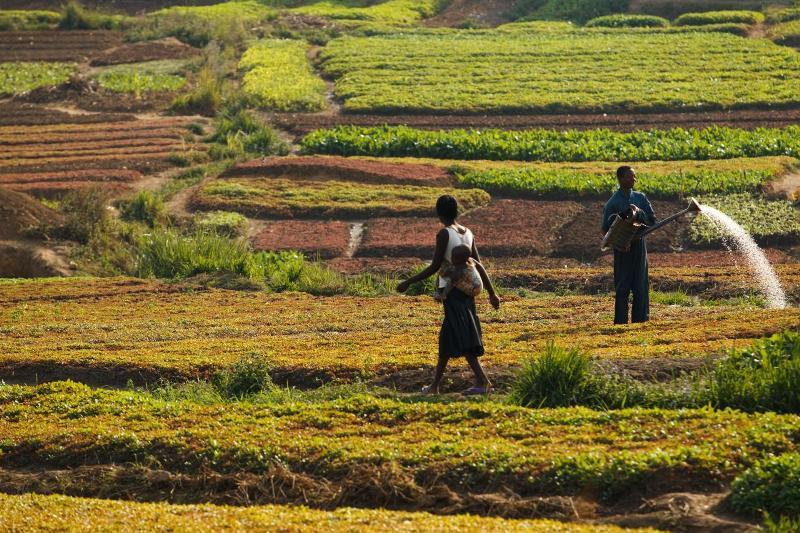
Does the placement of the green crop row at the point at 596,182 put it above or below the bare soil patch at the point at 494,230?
above

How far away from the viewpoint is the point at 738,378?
10883 millimetres

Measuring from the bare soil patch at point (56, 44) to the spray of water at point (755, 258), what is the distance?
2895cm

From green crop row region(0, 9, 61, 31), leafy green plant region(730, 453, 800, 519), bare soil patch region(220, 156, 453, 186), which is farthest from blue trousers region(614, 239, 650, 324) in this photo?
green crop row region(0, 9, 61, 31)

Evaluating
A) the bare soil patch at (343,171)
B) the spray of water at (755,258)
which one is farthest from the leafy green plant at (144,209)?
the spray of water at (755,258)

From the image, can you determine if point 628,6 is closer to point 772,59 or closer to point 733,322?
point 772,59

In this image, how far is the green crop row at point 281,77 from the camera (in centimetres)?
3759

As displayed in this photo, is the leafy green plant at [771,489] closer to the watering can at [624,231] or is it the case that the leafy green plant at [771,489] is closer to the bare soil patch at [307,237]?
the watering can at [624,231]

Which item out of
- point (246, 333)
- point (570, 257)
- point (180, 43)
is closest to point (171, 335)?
point (246, 333)

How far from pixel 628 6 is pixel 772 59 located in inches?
491

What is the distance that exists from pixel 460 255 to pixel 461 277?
198 millimetres

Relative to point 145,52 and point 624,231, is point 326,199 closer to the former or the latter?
point 624,231

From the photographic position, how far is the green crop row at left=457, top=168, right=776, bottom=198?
2694 centimetres

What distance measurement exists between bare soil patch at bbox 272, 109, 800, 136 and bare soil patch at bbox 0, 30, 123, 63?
14.4 m

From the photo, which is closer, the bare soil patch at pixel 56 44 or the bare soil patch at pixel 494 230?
the bare soil patch at pixel 494 230
